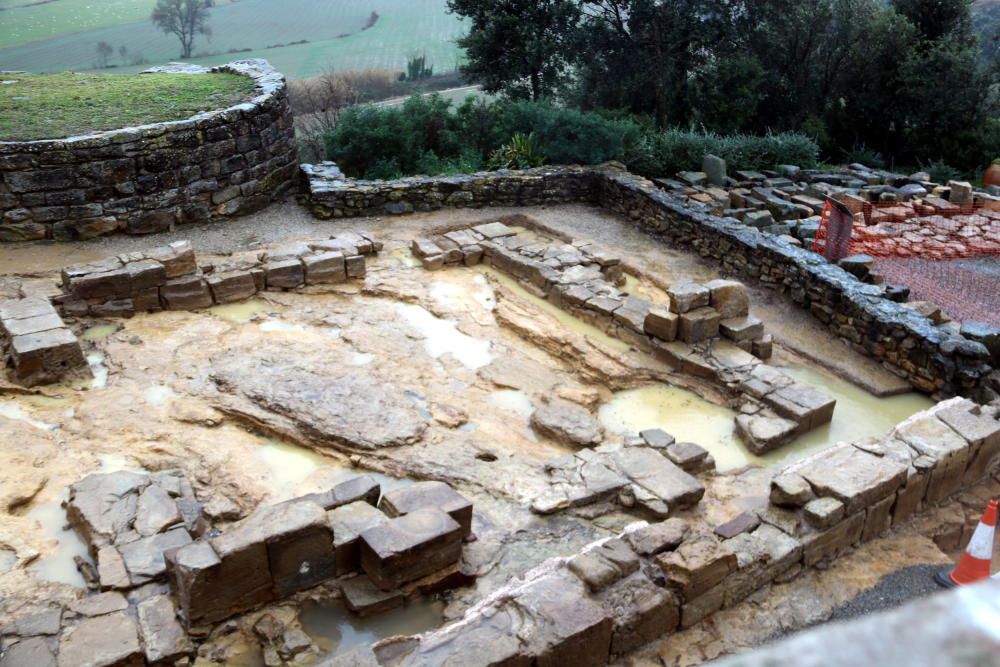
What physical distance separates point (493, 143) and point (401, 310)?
765cm

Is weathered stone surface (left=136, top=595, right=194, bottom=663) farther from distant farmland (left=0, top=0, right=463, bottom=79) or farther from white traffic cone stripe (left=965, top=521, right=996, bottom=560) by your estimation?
distant farmland (left=0, top=0, right=463, bottom=79)

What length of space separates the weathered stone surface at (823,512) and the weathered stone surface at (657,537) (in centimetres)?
102

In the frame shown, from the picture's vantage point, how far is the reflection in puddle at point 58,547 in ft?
19.5

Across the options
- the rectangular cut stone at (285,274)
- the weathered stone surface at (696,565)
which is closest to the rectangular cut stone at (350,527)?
the weathered stone surface at (696,565)

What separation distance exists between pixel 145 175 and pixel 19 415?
5.60 metres

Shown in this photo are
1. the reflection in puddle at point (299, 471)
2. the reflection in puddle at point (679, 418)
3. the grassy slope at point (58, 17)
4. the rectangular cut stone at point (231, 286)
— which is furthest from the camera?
the grassy slope at point (58, 17)

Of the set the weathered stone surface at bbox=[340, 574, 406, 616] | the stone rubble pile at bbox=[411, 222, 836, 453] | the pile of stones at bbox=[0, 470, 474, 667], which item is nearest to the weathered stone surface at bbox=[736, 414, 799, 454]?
the stone rubble pile at bbox=[411, 222, 836, 453]

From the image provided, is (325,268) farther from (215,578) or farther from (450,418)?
(215,578)

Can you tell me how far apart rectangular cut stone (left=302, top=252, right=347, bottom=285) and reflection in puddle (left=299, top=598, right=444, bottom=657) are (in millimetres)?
6245

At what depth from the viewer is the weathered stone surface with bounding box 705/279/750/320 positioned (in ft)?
32.2

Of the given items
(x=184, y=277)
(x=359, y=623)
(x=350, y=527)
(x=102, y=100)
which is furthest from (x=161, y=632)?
(x=102, y=100)

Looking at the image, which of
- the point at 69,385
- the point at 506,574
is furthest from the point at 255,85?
the point at 506,574

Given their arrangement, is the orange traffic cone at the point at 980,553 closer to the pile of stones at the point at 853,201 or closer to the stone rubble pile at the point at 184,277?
the pile of stones at the point at 853,201

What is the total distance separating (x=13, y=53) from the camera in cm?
1773
